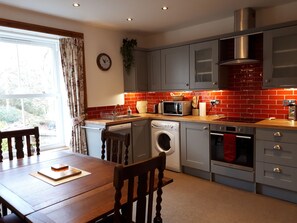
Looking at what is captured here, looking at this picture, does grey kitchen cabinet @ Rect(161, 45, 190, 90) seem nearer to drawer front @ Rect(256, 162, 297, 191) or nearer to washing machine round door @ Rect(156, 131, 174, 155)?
washing machine round door @ Rect(156, 131, 174, 155)

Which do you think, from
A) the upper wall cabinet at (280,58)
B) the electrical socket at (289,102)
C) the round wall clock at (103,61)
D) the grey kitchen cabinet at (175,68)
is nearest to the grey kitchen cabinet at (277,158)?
the electrical socket at (289,102)

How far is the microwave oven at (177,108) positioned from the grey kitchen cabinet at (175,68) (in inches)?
10.5

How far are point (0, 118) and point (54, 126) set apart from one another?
30.5 inches

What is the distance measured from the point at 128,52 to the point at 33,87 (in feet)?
5.55

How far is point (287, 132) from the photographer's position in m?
2.61

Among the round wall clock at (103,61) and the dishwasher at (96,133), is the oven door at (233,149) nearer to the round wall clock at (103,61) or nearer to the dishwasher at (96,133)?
the dishwasher at (96,133)

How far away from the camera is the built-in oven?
2930mm

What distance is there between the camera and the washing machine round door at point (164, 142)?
380 centimetres

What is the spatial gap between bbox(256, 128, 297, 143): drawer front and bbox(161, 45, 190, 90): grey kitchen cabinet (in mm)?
1403

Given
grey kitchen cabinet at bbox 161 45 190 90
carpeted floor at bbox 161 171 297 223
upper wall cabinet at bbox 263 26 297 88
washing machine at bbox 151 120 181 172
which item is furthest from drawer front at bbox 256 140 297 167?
grey kitchen cabinet at bbox 161 45 190 90

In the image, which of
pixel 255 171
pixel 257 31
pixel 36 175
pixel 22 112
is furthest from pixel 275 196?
pixel 22 112

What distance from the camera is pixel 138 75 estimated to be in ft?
13.9

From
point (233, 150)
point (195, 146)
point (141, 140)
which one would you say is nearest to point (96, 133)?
point (141, 140)

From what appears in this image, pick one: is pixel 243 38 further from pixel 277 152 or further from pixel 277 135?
pixel 277 152
